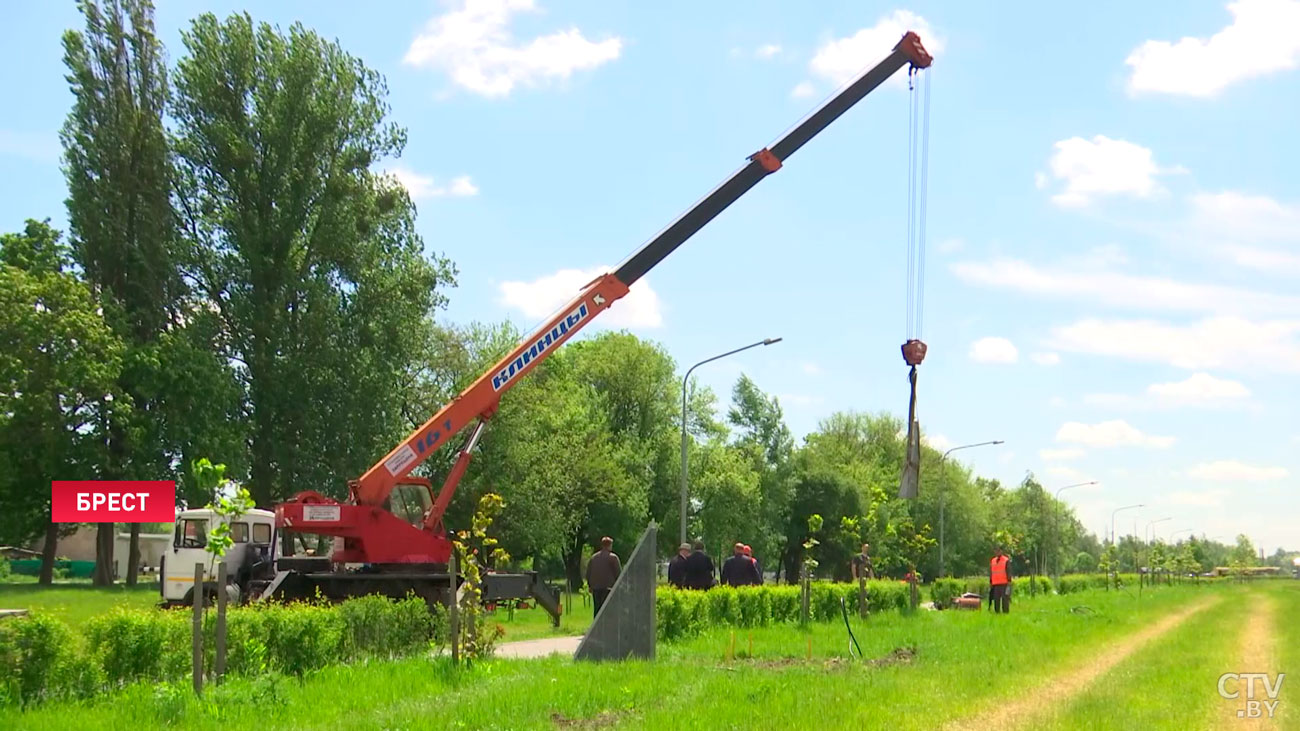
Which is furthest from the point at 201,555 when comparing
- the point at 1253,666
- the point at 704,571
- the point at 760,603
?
the point at 1253,666

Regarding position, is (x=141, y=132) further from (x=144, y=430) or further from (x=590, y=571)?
(x=590, y=571)

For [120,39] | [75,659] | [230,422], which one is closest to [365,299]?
[230,422]

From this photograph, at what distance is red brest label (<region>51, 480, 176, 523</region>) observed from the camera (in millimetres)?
31000

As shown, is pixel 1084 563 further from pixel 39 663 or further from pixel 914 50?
pixel 39 663

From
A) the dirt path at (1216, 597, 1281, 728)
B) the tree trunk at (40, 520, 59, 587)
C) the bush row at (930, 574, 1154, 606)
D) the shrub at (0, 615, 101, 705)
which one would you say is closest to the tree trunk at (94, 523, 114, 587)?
the tree trunk at (40, 520, 59, 587)

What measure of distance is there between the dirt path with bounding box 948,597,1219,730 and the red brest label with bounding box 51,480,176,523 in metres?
24.7

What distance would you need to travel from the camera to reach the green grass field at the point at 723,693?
32.1 feet

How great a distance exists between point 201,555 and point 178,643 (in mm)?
10280

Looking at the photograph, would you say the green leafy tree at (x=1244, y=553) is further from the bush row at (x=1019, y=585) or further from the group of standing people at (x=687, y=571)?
the group of standing people at (x=687, y=571)

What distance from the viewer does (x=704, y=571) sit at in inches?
816

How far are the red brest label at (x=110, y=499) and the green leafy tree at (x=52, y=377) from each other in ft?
1.66

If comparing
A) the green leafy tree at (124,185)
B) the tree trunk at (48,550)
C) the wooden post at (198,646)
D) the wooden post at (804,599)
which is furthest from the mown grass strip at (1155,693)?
the tree trunk at (48,550)

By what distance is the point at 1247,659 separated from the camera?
59.4ft

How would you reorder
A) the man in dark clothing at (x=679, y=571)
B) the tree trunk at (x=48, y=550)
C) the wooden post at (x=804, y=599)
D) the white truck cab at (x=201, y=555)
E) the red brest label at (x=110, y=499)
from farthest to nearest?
the tree trunk at (x=48, y=550)
the red brest label at (x=110, y=499)
the wooden post at (x=804, y=599)
the white truck cab at (x=201, y=555)
the man in dark clothing at (x=679, y=571)
